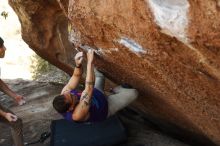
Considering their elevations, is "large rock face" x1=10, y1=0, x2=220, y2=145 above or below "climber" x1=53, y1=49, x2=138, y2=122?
above

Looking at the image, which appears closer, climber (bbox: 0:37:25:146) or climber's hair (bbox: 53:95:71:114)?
climber's hair (bbox: 53:95:71:114)

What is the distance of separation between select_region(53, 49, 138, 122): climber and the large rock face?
26 cm

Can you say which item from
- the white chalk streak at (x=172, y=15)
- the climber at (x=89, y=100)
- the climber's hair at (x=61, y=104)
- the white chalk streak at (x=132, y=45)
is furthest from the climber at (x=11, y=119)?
the white chalk streak at (x=172, y=15)

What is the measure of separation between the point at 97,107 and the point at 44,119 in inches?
116

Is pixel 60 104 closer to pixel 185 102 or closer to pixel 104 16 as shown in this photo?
pixel 104 16

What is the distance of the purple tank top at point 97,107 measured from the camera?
6.06 meters

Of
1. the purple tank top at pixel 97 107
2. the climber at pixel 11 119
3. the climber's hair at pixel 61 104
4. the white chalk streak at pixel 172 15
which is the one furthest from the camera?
the climber at pixel 11 119

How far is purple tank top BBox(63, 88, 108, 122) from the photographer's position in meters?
6.06

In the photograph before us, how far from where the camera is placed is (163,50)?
487cm

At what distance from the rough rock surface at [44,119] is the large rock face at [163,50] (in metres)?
0.38

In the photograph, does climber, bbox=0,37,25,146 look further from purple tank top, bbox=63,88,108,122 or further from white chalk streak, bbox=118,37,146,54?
white chalk streak, bbox=118,37,146,54

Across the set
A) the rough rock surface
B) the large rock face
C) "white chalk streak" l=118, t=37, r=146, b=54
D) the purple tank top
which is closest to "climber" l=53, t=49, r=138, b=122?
the purple tank top

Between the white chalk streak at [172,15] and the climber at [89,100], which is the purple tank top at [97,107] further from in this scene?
the white chalk streak at [172,15]

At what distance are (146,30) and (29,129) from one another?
4.50 meters
